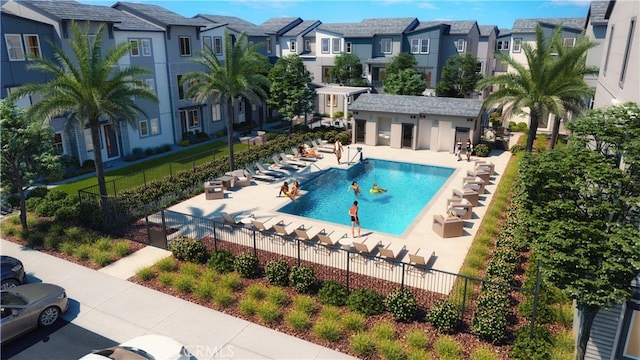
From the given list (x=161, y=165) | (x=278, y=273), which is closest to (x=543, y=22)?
(x=161, y=165)

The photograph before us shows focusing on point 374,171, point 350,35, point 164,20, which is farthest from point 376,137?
point 350,35

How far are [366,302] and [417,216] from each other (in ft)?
30.4

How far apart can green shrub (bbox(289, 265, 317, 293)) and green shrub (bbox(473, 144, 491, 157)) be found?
2257cm

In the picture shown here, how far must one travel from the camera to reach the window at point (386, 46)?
54.4 metres

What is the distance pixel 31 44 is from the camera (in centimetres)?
2720

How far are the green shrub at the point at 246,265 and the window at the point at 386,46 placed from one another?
145 feet

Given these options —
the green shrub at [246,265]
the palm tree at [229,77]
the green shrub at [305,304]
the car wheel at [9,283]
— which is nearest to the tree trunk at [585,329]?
the green shrub at [305,304]

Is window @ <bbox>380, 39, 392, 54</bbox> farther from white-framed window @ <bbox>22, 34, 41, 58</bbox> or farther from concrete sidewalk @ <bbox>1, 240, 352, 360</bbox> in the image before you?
concrete sidewalk @ <bbox>1, 240, 352, 360</bbox>

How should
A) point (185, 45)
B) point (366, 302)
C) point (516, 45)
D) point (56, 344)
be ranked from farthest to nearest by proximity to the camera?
point (516, 45), point (185, 45), point (366, 302), point (56, 344)

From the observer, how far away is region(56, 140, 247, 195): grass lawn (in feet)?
89.1

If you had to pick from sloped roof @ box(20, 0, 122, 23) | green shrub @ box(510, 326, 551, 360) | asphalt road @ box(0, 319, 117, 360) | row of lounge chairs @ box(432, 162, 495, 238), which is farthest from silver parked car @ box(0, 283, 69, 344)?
sloped roof @ box(20, 0, 122, 23)

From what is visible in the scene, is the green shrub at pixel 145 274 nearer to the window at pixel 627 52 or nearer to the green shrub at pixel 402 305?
the green shrub at pixel 402 305

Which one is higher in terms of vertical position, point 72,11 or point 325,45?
point 72,11

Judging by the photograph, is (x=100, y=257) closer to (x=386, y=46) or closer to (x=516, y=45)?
(x=386, y=46)
